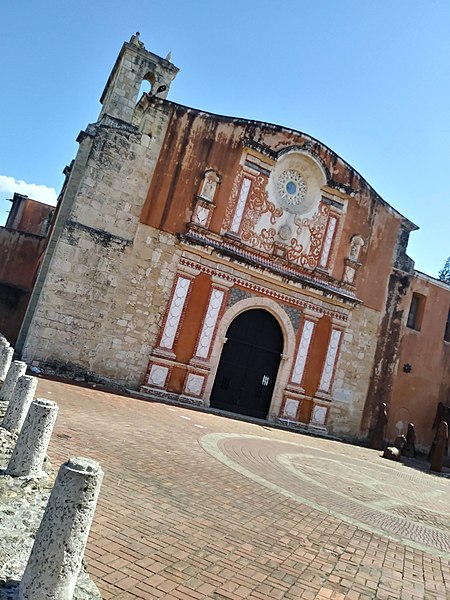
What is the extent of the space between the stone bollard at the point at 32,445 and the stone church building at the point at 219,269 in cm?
922

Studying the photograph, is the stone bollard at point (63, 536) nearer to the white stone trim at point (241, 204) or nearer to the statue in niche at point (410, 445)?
the white stone trim at point (241, 204)

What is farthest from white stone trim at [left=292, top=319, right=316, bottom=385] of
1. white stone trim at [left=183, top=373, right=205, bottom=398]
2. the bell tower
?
the bell tower

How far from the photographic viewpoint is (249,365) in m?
16.6

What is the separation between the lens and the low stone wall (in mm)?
2731

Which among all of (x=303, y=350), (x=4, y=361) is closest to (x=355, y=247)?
(x=303, y=350)

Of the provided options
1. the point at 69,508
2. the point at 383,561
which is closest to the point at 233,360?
the point at 383,561

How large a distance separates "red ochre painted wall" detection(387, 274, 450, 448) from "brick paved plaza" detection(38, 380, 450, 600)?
926 centimetres

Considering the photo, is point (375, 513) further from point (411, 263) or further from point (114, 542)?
point (411, 263)

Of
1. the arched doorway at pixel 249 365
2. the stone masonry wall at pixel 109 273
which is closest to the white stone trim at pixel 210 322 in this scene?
the arched doorway at pixel 249 365

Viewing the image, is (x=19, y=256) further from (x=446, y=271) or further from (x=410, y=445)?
(x=446, y=271)

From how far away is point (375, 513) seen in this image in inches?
276

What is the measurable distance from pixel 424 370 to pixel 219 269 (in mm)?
10635

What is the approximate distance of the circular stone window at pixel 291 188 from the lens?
17.5m

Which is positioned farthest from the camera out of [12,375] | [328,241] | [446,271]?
[446,271]
